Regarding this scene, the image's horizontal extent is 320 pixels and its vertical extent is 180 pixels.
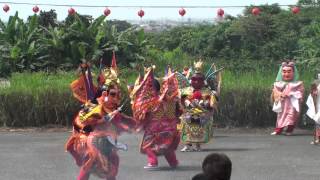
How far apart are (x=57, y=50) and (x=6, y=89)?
5515 mm

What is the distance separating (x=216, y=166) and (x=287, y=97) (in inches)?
387

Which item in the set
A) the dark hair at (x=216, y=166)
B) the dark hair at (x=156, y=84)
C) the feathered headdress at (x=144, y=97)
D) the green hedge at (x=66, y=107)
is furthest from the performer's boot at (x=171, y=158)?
the dark hair at (x=216, y=166)

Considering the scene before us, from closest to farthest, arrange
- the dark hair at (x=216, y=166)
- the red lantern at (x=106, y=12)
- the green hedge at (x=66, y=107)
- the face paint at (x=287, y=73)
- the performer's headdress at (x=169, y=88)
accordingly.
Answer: the dark hair at (x=216, y=166), the performer's headdress at (x=169, y=88), the face paint at (x=287, y=73), the green hedge at (x=66, y=107), the red lantern at (x=106, y=12)

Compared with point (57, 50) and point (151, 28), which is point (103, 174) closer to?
point (57, 50)

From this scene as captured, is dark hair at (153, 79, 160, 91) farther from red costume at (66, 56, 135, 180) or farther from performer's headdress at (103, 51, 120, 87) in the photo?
red costume at (66, 56, 135, 180)

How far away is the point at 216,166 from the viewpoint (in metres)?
4.68

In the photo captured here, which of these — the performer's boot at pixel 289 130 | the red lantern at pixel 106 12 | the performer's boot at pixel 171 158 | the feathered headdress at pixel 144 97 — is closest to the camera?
the feathered headdress at pixel 144 97

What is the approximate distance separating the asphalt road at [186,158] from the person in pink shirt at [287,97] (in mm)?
353

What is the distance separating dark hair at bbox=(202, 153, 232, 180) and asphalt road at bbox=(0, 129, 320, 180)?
489 centimetres

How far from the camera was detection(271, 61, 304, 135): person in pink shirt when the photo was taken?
46.4 ft

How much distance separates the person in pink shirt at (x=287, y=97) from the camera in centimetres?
1413

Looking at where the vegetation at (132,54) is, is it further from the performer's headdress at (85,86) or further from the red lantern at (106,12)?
the performer's headdress at (85,86)

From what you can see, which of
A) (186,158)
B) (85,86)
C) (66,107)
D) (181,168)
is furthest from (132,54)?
(85,86)

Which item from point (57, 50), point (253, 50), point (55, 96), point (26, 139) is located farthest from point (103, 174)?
point (253, 50)
